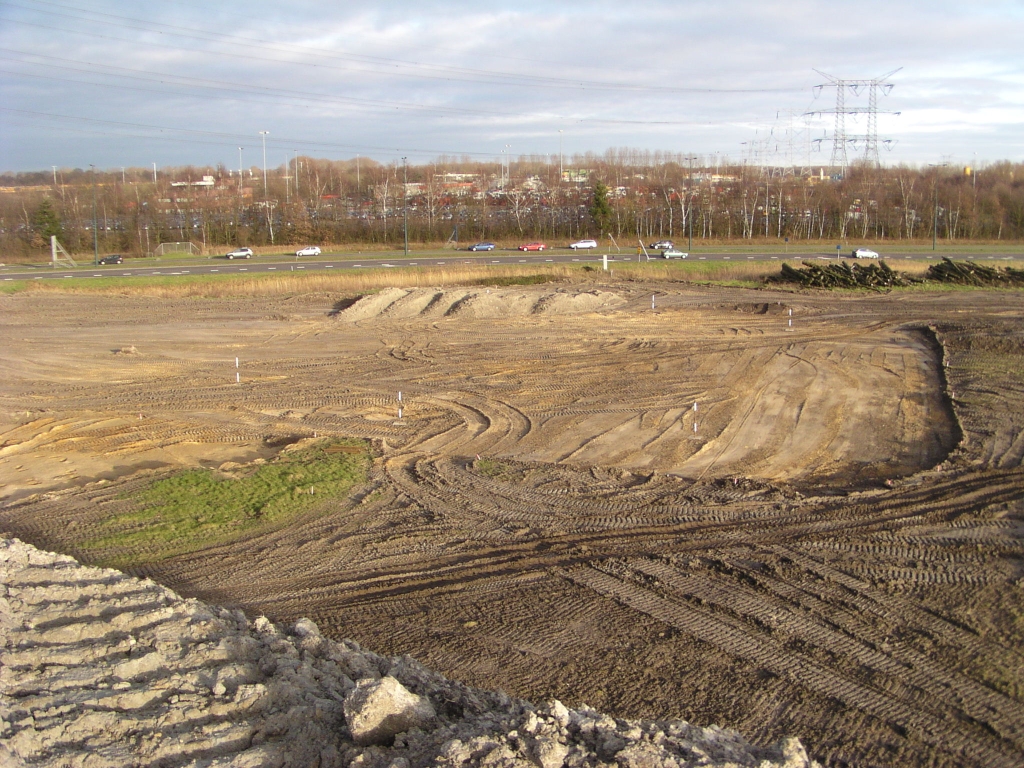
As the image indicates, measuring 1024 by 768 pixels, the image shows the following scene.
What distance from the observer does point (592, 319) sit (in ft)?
94.0

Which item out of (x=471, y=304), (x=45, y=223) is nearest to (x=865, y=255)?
(x=471, y=304)

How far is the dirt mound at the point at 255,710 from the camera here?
539 cm

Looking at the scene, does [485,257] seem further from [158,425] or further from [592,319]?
[158,425]

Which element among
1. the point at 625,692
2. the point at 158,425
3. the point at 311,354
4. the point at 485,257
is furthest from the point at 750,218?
the point at 625,692

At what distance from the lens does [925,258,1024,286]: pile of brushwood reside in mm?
38000

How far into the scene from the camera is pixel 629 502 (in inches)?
478

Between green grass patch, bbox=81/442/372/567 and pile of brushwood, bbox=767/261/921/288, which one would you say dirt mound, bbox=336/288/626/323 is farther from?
green grass patch, bbox=81/442/372/567

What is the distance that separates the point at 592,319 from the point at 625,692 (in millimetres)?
22039

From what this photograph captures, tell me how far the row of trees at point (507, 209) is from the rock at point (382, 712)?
6787 centimetres

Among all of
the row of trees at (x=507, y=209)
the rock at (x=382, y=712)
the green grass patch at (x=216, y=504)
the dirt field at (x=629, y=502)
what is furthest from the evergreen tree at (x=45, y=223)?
the rock at (x=382, y=712)

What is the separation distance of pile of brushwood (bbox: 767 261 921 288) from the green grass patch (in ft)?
96.4

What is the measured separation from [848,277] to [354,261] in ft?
121

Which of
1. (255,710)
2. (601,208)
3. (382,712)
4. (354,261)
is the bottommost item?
(255,710)

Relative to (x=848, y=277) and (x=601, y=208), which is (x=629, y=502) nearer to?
(x=848, y=277)
